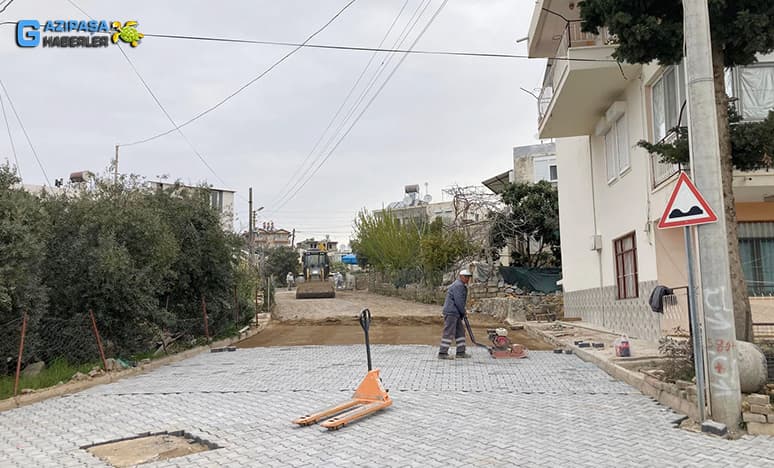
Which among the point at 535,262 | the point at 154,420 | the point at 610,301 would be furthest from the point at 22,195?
the point at 535,262

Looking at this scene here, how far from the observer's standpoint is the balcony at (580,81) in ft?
45.2

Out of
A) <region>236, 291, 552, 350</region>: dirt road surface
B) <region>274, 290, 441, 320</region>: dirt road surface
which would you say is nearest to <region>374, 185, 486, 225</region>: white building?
<region>274, 290, 441, 320</region>: dirt road surface

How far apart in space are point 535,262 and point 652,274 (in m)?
17.1

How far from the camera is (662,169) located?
42.7 feet

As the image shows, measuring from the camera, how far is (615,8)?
8.22 meters

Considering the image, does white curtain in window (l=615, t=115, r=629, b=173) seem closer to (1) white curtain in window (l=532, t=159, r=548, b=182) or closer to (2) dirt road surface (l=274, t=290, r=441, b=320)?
(2) dirt road surface (l=274, t=290, r=441, b=320)

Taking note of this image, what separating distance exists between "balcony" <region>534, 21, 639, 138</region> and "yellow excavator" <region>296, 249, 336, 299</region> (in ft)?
76.2

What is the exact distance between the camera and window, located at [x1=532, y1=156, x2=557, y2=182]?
4159 centimetres

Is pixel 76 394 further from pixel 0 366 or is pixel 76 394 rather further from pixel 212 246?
pixel 212 246

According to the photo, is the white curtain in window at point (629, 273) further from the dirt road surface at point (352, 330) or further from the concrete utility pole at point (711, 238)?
the concrete utility pole at point (711, 238)

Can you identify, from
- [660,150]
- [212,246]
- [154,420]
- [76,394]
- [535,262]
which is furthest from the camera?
[535,262]

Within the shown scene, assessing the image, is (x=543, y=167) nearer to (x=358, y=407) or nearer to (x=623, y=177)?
(x=623, y=177)

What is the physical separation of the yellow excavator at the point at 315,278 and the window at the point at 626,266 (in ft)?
79.7
